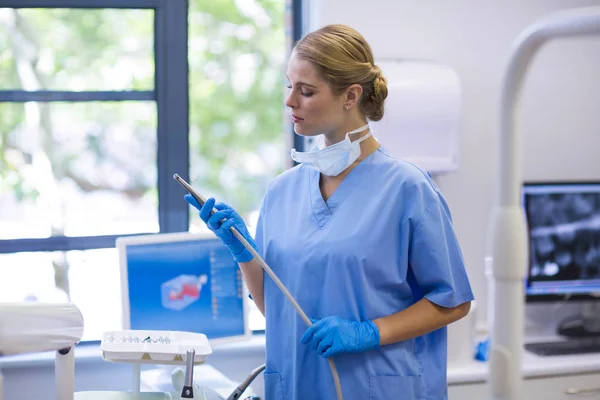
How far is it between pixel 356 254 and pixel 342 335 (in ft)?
0.53

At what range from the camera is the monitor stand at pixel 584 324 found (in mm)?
2783

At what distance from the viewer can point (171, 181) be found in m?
2.70

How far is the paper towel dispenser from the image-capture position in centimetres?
246

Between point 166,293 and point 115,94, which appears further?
point 115,94

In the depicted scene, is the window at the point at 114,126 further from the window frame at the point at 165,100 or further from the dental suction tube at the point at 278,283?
the dental suction tube at the point at 278,283

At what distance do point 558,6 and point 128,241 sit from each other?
1804 millimetres

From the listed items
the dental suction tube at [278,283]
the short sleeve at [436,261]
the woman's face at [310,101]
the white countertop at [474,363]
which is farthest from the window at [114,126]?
the short sleeve at [436,261]

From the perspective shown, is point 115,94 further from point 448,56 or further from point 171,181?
point 448,56

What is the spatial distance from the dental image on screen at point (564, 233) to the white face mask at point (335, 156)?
4.06ft

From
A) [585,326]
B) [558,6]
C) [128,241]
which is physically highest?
[558,6]

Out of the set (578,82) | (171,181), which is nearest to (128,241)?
(171,181)

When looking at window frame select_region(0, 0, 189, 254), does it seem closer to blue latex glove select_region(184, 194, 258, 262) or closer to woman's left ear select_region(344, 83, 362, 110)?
blue latex glove select_region(184, 194, 258, 262)

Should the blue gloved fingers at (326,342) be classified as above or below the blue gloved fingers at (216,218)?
below

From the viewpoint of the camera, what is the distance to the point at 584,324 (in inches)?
111
